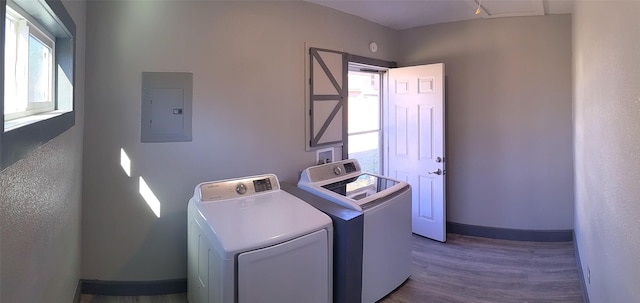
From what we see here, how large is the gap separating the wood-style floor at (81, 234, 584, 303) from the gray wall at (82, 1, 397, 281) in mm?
409

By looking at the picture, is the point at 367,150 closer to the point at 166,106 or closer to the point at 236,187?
the point at 236,187

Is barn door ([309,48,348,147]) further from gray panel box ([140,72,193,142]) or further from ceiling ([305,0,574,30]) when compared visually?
gray panel box ([140,72,193,142])

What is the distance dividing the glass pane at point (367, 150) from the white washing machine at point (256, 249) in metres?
1.70

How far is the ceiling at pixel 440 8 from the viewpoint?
10.5 ft

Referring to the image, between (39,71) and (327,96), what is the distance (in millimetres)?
2182

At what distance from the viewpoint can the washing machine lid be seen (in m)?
1.77

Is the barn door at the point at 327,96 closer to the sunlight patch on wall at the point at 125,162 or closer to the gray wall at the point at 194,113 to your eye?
the gray wall at the point at 194,113

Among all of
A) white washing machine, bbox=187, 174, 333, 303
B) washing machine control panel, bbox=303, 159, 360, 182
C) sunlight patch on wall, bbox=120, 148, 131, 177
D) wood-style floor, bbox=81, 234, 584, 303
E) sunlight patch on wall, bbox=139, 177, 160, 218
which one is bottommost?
wood-style floor, bbox=81, 234, 584, 303

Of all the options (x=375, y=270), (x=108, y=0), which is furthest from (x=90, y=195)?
(x=375, y=270)

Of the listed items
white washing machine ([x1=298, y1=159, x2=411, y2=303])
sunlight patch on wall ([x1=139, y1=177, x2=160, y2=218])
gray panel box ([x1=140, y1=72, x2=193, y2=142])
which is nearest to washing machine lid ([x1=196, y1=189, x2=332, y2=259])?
white washing machine ([x1=298, y1=159, x2=411, y2=303])

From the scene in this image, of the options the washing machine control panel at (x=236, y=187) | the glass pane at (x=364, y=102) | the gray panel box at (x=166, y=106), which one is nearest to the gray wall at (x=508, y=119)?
the glass pane at (x=364, y=102)

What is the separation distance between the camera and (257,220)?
203 centimetres

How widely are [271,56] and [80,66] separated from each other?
1349 mm

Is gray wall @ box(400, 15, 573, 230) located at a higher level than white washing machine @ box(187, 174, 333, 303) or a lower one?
higher
